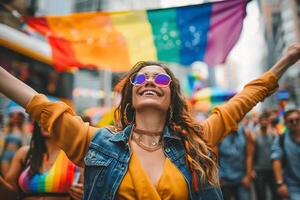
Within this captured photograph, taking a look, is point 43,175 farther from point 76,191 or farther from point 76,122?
point 76,122

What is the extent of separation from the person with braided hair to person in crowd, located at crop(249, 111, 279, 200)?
15.1 ft

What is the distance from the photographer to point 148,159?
2164mm

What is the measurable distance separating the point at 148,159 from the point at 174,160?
0.16 metres

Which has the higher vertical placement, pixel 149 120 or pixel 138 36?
pixel 138 36

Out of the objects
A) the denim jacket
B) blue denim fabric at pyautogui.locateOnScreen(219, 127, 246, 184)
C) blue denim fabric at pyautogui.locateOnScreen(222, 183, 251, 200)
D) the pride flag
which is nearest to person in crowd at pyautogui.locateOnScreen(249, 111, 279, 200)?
blue denim fabric at pyautogui.locateOnScreen(219, 127, 246, 184)

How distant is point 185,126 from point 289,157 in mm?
2842

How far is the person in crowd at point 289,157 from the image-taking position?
15.2 feet

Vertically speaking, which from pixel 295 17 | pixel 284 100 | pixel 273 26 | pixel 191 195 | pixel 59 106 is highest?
pixel 273 26

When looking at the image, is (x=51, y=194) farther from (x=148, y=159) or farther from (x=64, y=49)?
(x=64, y=49)

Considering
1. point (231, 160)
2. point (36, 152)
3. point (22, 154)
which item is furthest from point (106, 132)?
point (231, 160)

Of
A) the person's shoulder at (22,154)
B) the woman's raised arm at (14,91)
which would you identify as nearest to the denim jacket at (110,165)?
the woman's raised arm at (14,91)

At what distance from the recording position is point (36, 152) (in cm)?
338

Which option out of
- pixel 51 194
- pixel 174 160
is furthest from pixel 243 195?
pixel 174 160

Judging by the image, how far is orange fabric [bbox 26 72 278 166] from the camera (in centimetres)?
202
